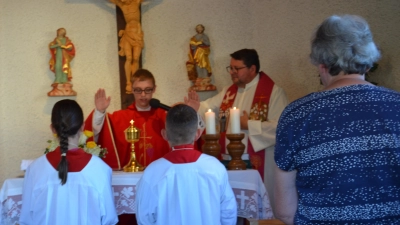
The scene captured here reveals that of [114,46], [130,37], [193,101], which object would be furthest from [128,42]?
[193,101]

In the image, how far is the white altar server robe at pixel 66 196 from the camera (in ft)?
8.61

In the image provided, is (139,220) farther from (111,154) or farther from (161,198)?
(111,154)

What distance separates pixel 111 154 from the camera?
13.5 ft

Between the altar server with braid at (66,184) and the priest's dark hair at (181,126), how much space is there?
422 mm

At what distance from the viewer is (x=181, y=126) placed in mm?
2576

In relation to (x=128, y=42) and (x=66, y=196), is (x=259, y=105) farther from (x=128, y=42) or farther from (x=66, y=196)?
(x=66, y=196)

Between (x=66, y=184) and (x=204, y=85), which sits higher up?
(x=204, y=85)

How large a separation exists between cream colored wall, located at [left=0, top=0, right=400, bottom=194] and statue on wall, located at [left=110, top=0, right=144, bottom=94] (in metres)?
→ 0.20

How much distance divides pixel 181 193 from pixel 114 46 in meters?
3.02

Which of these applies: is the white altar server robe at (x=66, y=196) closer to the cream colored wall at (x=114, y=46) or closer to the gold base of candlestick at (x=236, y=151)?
the gold base of candlestick at (x=236, y=151)

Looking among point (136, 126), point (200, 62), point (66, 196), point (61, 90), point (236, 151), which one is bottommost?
point (66, 196)

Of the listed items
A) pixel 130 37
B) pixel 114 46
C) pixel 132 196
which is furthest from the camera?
pixel 114 46

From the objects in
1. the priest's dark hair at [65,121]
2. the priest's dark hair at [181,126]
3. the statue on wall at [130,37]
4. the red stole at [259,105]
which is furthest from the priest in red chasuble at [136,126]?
the priest's dark hair at [181,126]

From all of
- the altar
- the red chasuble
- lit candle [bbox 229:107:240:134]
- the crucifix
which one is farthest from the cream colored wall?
the altar
